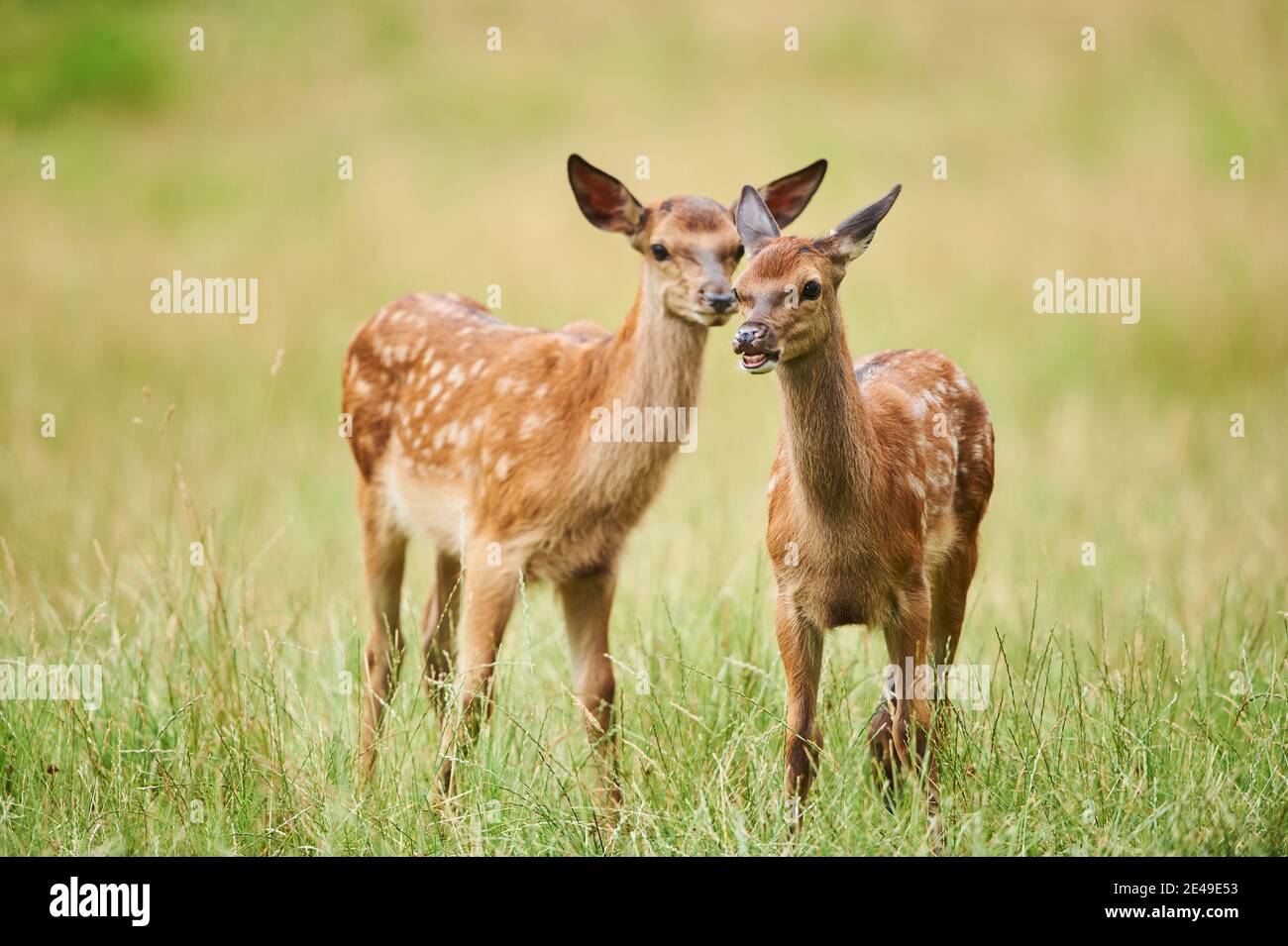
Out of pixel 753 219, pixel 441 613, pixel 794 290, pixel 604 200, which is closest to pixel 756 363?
pixel 794 290

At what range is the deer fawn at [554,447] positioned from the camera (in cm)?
559

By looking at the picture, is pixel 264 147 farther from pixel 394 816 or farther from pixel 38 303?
pixel 394 816

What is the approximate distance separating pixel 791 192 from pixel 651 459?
104 centimetres

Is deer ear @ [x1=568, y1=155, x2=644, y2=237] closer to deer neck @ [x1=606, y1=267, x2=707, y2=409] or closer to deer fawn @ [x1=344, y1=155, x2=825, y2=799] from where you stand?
deer fawn @ [x1=344, y1=155, x2=825, y2=799]

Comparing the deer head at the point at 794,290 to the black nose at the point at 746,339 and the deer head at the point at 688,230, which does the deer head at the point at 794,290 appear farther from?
the deer head at the point at 688,230

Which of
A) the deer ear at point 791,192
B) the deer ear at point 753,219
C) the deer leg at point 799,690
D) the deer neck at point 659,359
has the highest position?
the deer ear at point 791,192

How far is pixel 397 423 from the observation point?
6.54m

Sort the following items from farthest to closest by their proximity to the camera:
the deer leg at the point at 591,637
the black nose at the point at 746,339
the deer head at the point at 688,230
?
the deer leg at the point at 591,637
the deer head at the point at 688,230
the black nose at the point at 746,339

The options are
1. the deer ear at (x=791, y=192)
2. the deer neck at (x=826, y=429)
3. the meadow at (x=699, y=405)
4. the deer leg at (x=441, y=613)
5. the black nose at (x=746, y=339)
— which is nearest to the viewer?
the black nose at (x=746, y=339)

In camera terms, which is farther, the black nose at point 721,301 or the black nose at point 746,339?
the black nose at point 721,301

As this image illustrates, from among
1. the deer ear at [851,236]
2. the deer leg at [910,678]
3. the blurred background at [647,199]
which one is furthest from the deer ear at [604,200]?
the deer leg at [910,678]
